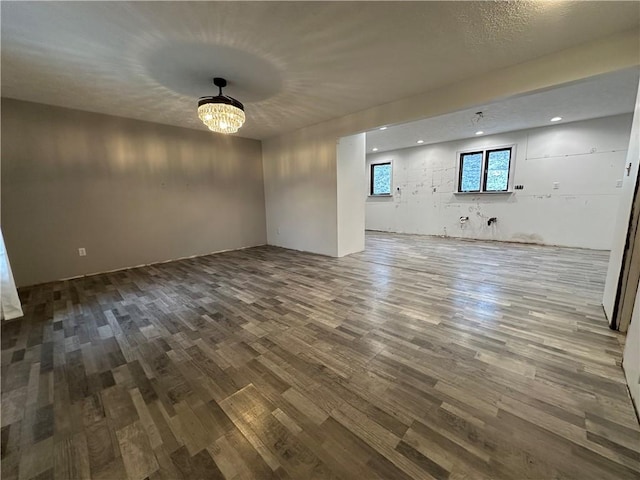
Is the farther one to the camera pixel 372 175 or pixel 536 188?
pixel 372 175

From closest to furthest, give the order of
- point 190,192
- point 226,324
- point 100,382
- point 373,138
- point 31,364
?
point 100,382
point 31,364
point 226,324
point 190,192
point 373,138

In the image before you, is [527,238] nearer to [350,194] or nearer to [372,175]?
[350,194]

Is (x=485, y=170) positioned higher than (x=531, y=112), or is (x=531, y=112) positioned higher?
(x=531, y=112)

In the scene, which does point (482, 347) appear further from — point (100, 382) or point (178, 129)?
point (178, 129)

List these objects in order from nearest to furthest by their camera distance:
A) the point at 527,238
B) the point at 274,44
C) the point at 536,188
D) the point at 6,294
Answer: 1. the point at 274,44
2. the point at 6,294
3. the point at 536,188
4. the point at 527,238

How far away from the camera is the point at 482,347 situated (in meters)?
1.92

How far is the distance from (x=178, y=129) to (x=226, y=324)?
4.08 metres

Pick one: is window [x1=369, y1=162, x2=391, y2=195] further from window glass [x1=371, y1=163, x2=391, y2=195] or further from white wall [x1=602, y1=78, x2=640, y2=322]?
white wall [x1=602, y1=78, x2=640, y2=322]

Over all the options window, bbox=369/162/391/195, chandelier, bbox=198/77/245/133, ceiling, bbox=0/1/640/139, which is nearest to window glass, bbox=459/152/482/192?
window, bbox=369/162/391/195

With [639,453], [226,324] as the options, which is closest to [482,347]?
[639,453]

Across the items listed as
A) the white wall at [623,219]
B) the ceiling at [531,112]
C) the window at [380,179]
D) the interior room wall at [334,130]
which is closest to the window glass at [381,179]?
the window at [380,179]

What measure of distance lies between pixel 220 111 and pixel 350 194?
281 centimetres

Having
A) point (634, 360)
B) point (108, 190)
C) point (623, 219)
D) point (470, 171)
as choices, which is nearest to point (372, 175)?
point (470, 171)

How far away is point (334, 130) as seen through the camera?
440 centimetres
